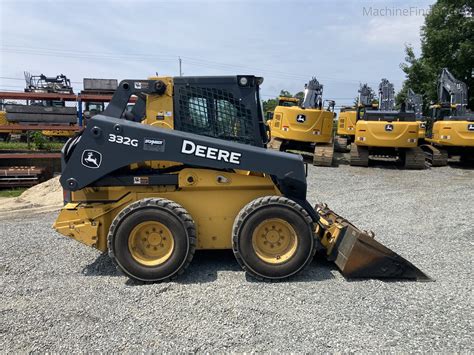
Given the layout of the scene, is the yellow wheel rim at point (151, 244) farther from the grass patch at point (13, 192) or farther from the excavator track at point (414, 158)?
the excavator track at point (414, 158)

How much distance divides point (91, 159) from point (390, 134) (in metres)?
11.5

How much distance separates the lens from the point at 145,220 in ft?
14.5

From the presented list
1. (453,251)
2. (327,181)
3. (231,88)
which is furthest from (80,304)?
(327,181)

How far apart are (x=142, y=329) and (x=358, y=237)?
245 cm


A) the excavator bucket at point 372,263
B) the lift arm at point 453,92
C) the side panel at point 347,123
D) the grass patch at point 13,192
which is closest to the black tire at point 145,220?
the excavator bucket at point 372,263

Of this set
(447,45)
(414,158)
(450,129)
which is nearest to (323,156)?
(414,158)

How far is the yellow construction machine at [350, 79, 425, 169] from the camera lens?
13578 millimetres

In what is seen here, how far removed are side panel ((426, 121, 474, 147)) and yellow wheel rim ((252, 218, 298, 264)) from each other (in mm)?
12155

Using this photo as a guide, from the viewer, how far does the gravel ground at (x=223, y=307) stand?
3254 millimetres

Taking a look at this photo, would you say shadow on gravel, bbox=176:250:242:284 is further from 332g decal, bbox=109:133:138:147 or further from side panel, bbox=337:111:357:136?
side panel, bbox=337:111:357:136

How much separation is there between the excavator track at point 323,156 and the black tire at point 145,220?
10.4m

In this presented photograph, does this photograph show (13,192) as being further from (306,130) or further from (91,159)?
(306,130)

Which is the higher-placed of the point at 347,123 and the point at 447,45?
the point at 447,45

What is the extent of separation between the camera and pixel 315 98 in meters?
16.1
